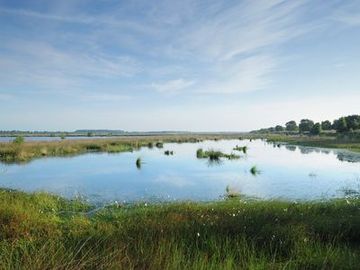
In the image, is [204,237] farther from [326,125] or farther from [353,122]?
[326,125]

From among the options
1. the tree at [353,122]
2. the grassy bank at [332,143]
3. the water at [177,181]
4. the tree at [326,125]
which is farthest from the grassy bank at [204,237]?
the tree at [326,125]

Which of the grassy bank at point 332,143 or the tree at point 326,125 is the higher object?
the tree at point 326,125

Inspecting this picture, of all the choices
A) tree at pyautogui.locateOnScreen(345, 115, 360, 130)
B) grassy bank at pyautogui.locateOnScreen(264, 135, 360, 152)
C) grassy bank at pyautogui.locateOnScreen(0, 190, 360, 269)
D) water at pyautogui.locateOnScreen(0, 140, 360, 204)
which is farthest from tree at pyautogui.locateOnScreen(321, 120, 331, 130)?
grassy bank at pyautogui.locateOnScreen(0, 190, 360, 269)

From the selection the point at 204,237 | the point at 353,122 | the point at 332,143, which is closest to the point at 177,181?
the point at 204,237

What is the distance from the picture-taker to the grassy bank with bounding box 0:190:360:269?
Answer: 7.03 m

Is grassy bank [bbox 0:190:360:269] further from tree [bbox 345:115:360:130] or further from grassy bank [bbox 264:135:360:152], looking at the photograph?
tree [bbox 345:115:360:130]

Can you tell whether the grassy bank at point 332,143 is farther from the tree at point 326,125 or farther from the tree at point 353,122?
the tree at point 326,125

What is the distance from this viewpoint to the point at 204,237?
895 centimetres

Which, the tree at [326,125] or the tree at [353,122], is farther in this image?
the tree at [326,125]

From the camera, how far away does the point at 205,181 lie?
28.1 metres

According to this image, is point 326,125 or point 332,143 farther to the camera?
point 326,125

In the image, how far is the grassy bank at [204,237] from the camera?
277 inches

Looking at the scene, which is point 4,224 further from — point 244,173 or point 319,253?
point 244,173

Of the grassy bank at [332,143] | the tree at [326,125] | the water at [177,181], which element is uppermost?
the tree at [326,125]
